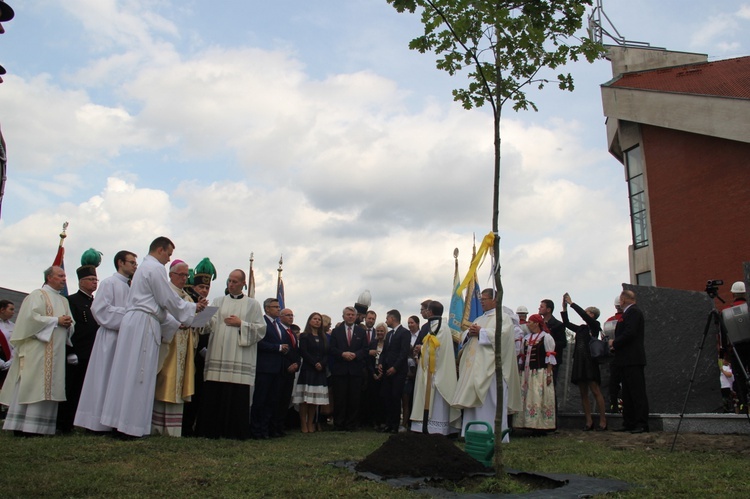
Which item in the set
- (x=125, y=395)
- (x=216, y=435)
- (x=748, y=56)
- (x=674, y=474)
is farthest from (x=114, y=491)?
(x=748, y=56)

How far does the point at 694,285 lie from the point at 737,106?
6158 mm

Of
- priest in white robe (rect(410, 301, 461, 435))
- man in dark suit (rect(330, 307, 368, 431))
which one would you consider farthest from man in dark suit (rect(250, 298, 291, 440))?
priest in white robe (rect(410, 301, 461, 435))

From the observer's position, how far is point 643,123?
82.4 ft

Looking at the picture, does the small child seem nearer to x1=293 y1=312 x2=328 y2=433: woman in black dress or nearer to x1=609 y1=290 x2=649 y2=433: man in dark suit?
x1=609 y1=290 x2=649 y2=433: man in dark suit

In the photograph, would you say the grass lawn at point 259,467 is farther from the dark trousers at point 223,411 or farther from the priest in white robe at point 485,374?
the priest in white robe at point 485,374

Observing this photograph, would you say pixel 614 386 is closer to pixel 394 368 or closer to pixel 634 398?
pixel 634 398

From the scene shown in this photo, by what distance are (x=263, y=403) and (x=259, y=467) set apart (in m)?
3.56

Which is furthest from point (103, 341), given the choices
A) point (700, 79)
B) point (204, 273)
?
point (700, 79)

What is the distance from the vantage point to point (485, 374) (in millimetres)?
9406

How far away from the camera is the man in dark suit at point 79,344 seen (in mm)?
8391

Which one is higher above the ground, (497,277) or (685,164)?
(685,164)

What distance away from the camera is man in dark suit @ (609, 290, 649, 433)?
9570 mm

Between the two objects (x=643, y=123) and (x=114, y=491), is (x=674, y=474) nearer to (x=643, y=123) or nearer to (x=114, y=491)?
(x=114, y=491)

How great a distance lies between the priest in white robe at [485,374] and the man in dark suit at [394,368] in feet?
7.39
